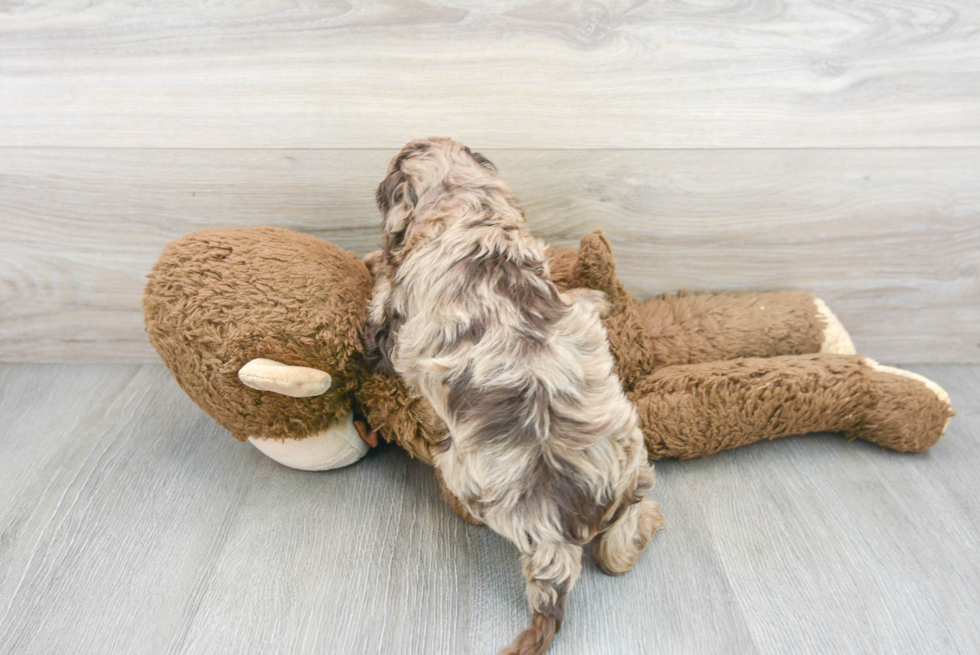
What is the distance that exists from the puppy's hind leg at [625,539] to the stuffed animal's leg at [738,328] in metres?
0.45

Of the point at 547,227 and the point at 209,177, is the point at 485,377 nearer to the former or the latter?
the point at 547,227

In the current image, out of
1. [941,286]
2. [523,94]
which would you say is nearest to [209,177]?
[523,94]

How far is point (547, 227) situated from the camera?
1698 millimetres

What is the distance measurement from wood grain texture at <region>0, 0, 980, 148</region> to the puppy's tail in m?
1.00

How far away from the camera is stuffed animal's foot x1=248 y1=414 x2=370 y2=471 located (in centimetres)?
144

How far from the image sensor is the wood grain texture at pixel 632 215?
1.62m

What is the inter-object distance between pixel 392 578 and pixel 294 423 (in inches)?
15.6

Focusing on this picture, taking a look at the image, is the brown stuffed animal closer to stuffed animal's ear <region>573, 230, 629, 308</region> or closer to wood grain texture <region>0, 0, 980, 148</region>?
stuffed animal's ear <region>573, 230, 629, 308</region>

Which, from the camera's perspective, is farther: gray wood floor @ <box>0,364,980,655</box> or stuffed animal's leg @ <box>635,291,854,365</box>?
stuffed animal's leg @ <box>635,291,854,365</box>

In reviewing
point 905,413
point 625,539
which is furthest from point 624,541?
point 905,413

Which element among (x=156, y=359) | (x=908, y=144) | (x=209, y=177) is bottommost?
(x=156, y=359)

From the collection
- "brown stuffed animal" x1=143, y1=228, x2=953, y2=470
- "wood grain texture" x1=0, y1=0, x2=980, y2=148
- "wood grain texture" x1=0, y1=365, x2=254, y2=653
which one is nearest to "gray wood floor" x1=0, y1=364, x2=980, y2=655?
"wood grain texture" x1=0, y1=365, x2=254, y2=653

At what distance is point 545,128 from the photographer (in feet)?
5.18

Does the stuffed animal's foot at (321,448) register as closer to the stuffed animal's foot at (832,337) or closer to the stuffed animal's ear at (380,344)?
the stuffed animal's ear at (380,344)
